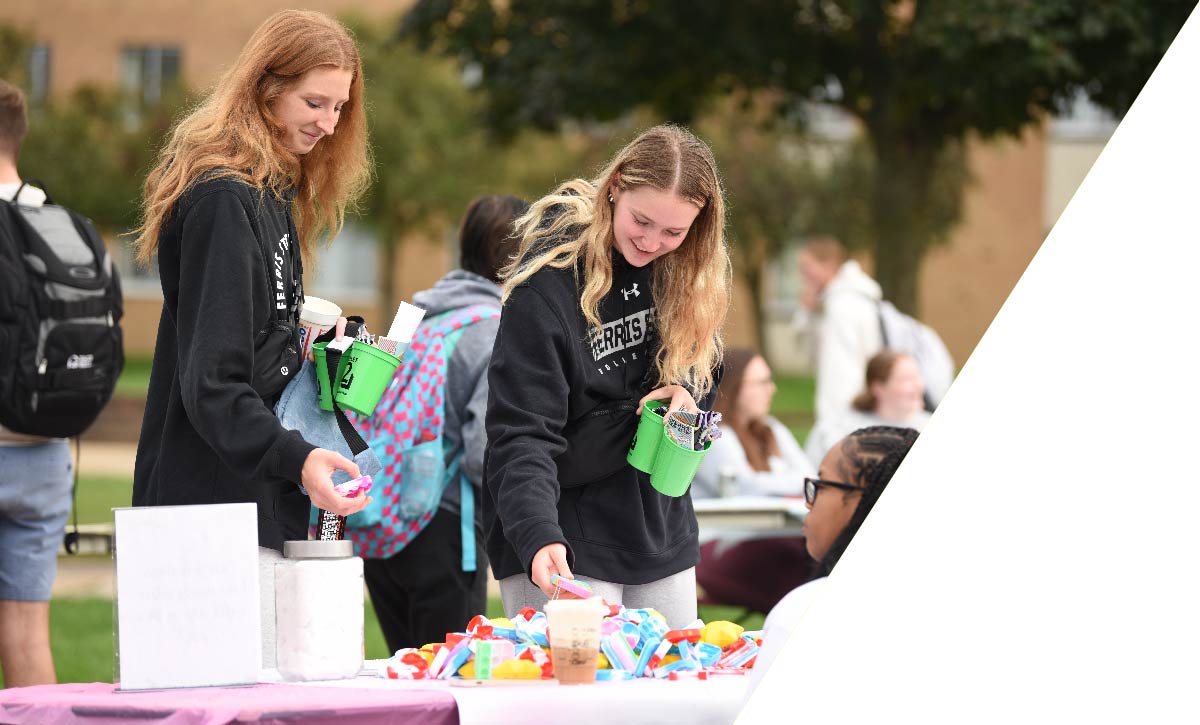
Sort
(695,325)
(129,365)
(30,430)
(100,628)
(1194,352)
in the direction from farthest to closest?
(129,365)
(100,628)
(30,430)
(695,325)
(1194,352)

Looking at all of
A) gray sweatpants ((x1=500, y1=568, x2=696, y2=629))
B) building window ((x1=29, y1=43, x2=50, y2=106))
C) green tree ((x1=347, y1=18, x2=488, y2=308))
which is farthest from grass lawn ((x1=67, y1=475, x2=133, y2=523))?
building window ((x1=29, y1=43, x2=50, y2=106))

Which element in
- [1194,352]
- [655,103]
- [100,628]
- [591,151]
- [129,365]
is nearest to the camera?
[1194,352]

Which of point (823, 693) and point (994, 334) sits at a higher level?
point (994, 334)

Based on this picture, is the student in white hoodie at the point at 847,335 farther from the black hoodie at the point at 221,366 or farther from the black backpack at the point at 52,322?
the black hoodie at the point at 221,366

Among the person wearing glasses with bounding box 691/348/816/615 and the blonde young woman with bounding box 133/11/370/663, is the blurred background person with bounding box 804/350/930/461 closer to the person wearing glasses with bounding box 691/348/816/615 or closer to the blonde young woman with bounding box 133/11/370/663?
the person wearing glasses with bounding box 691/348/816/615

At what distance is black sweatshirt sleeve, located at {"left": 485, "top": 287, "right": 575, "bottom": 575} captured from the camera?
288 centimetres

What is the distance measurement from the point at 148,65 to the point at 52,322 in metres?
31.8

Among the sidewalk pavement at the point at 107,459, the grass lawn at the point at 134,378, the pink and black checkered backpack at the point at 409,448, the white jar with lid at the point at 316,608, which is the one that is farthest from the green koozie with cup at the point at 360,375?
the grass lawn at the point at 134,378

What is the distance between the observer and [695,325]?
10.3ft

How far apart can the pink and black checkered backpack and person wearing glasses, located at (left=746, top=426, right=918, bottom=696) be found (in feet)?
3.42

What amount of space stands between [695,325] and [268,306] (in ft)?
2.71

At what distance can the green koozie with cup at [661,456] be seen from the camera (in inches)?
119

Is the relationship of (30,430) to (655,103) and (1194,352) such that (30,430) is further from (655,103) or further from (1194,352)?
(655,103)

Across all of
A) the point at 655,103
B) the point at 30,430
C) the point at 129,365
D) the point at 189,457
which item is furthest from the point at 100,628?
the point at 129,365
